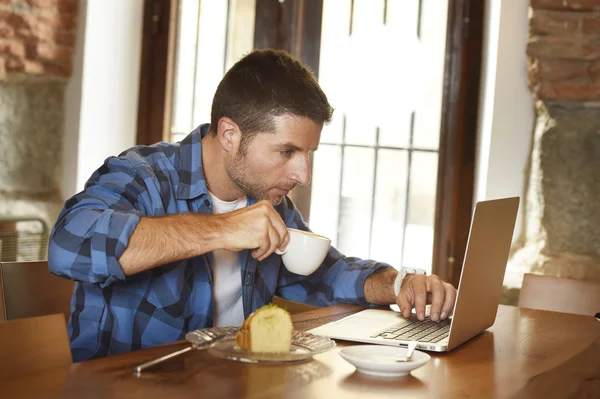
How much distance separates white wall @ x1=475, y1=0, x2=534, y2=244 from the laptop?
1375 millimetres

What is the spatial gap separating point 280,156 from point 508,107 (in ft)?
4.72

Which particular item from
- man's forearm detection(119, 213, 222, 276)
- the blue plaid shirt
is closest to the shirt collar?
→ the blue plaid shirt

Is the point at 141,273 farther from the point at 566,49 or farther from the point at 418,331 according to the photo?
the point at 566,49

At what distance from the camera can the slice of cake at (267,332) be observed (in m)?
1.34

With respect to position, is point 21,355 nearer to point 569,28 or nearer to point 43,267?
point 43,267

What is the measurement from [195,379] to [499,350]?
2.14 feet

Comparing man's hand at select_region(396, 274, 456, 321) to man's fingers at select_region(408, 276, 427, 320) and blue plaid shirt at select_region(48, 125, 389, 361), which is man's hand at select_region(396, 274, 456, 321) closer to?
man's fingers at select_region(408, 276, 427, 320)

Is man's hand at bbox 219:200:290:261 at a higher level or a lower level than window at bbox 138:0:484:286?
lower

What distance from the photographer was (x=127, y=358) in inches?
50.0

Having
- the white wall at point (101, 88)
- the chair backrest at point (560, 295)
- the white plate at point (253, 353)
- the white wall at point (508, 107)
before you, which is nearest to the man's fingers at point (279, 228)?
the white plate at point (253, 353)

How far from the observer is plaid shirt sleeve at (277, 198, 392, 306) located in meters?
2.04

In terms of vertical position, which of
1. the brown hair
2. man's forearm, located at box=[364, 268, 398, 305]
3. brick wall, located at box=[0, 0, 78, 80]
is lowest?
man's forearm, located at box=[364, 268, 398, 305]

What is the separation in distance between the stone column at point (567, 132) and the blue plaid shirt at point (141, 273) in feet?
3.90

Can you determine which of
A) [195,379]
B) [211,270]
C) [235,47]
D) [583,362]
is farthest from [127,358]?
[235,47]
